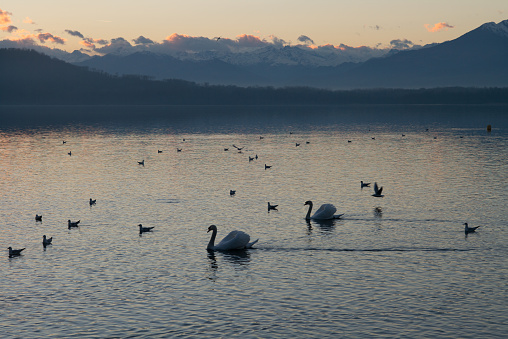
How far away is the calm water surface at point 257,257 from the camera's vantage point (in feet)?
108

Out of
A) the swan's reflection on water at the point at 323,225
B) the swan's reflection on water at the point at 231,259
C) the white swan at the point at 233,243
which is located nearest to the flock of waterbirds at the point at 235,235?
the white swan at the point at 233,243

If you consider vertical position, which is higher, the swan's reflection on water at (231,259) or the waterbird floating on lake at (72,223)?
the waterbird floating on lake at (72,223)

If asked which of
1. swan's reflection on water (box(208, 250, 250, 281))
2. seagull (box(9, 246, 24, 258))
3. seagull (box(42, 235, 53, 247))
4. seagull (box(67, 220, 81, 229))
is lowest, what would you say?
swan's reflection on water (box(208, 250, 250, 281))

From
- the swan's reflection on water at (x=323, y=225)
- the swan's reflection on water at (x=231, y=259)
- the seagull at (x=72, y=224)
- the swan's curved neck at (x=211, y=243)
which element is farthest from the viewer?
the seagull at (x=72, y=224)

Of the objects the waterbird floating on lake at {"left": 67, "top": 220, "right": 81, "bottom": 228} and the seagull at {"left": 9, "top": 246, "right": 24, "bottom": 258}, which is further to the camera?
the waterbird floating on lake at {"left": 67, "top": 220, "right": 81, "bottom": 228}

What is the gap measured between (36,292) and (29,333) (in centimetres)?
638

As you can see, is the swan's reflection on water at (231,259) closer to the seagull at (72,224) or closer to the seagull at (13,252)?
the seagull at (13,252)

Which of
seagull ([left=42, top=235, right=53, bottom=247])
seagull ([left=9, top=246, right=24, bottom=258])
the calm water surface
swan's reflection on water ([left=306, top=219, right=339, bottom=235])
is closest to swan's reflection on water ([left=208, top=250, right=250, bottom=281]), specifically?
the calm water surface

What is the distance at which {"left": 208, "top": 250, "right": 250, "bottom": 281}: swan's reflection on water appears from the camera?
4209 centimetres

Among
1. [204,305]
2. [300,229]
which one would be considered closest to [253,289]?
[204,305]

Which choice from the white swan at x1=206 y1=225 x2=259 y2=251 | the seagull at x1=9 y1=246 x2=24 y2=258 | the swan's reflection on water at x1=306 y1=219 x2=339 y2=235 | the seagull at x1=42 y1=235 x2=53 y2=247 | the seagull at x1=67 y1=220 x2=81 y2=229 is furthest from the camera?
the seagull at x1=67 y1=220 x2=81 y2=229

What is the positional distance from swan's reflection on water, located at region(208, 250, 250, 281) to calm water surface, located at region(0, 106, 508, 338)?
8.7 inches

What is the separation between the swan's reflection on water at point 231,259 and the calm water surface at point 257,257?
22 centimetres

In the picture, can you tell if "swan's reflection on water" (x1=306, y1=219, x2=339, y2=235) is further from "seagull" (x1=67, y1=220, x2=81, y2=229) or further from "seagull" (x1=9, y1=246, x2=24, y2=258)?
"seagull" (x1=9, y1=246, x2=24, y2=258)
